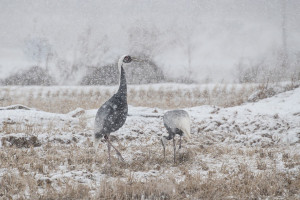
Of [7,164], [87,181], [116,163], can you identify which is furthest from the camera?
[116,163]

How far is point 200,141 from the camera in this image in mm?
7668

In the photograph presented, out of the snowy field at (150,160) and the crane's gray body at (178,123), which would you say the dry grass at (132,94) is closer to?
the snowy field at (150,160)

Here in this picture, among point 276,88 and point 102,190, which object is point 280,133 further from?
point 276,88

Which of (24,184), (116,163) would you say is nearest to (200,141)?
(116,163)

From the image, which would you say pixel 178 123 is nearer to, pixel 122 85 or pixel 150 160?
pixel 150 160

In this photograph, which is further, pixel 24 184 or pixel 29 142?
pixel 29 142

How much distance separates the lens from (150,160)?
550 centimetres

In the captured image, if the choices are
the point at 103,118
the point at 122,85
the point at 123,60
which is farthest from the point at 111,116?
the point at 123,60

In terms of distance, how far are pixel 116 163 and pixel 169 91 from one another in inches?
632

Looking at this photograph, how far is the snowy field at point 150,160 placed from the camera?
363cm

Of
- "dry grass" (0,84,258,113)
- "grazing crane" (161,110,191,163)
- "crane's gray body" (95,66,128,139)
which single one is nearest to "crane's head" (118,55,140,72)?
"crane's gray body" (95,66,128,139)

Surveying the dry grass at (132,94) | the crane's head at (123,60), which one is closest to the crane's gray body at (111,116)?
the crane's head at (123,60)

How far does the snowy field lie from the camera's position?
3.63m

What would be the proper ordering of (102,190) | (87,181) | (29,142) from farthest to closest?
(29,142) < (87,181) < (102,190)
